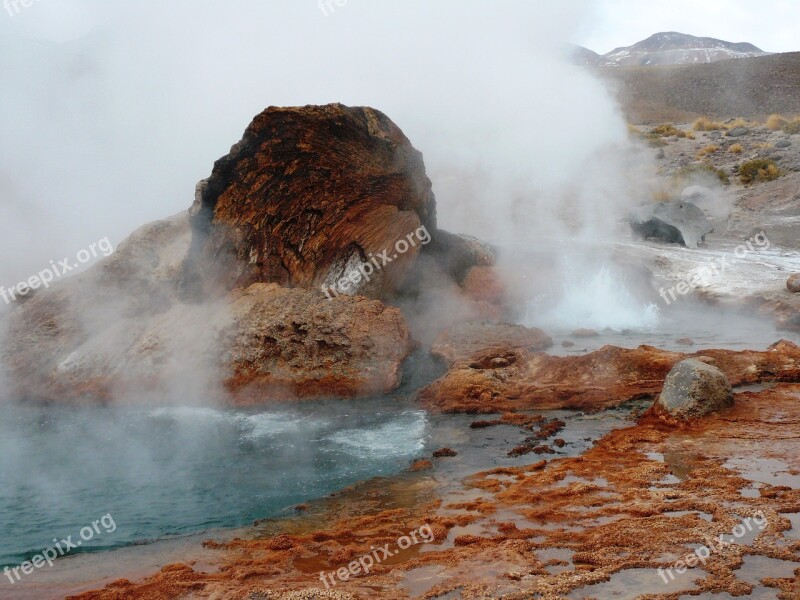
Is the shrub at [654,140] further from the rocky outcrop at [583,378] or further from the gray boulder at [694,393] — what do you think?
the gray boulder at [694,393]

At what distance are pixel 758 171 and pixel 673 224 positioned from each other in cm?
817

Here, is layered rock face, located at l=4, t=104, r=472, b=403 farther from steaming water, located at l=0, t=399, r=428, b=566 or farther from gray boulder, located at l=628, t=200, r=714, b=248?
gray boulder, located at l=628, t=200, r=714, b=248

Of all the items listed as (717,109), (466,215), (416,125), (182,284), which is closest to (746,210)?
(466,215)

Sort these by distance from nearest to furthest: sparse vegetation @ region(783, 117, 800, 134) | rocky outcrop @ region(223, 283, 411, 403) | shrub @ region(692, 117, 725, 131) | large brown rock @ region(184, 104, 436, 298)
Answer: rocky outcrop @ region(223, 283, 411, 403), large brown rock @ region(184, 104, 436, 298), sparse vegetation @ region(783, 117, 800, 134), shrub @ region(692, 117, 725, 131)

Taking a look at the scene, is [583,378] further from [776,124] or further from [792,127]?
[776,124]

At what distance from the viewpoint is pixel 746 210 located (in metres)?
18.5

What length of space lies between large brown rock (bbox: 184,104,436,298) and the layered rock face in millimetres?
18

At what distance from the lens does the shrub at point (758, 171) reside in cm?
2125

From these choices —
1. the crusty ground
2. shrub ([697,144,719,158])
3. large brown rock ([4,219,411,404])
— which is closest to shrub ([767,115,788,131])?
shrub ([697,144,719,158])

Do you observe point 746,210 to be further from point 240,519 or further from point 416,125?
point 240,519

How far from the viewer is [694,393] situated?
241 inches

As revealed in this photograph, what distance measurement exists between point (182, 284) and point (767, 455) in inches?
300

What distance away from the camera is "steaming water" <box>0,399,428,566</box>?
16.5 ft

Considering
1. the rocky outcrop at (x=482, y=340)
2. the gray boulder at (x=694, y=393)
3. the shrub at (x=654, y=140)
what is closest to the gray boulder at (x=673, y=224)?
the rocky outcrop at (x=482, y=340)
